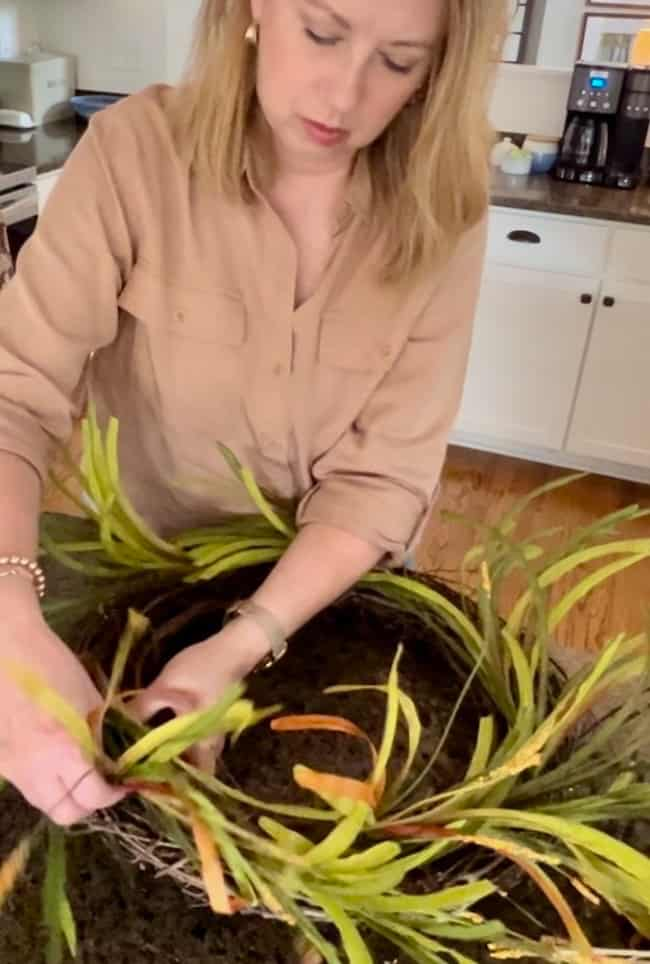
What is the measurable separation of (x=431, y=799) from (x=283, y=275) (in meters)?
0.54

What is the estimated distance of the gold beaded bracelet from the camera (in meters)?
0.67

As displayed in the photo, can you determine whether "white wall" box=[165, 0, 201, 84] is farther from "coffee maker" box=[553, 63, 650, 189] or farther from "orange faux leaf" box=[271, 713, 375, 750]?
"orange faux leaf" box=[271, 713, 375, 750]

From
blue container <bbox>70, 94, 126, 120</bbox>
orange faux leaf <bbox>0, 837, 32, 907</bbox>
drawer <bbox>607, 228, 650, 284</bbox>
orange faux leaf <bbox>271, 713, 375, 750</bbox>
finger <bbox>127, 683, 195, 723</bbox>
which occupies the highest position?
orange faux leaf <bbox>271, 713, 375, 750</bbox>

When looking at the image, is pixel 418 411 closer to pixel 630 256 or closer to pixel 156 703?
pixel 156 703

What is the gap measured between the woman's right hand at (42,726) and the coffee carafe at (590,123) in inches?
99.6

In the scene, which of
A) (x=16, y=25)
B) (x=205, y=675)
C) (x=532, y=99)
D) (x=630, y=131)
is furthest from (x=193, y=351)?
(x=16, y=25)

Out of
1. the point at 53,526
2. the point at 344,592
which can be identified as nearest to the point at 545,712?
the point at 344,592

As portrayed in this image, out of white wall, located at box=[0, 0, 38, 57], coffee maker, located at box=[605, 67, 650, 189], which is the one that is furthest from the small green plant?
white wall, located at box=[0, 0, 38, 57]

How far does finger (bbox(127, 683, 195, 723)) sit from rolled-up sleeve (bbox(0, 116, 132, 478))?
243 mm

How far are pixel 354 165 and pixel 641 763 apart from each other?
23.9 inches

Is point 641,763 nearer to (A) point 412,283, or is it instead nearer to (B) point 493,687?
(B) point 493,687

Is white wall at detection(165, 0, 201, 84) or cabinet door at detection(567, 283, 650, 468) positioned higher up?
white wall at detection(165, 0, 201, 84)

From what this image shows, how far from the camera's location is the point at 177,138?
930 mm

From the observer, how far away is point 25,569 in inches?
26.8
